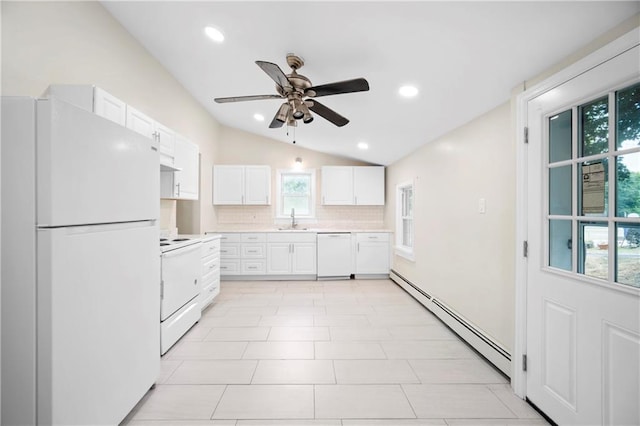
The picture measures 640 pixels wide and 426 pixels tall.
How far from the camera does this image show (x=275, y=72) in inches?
73.8

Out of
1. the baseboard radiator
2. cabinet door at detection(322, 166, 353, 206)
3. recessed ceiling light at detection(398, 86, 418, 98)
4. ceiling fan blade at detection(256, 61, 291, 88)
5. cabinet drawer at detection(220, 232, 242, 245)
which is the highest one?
recessed ceiling light at detection(398, 86, 418, 98)

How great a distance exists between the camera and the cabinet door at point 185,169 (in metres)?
3.12

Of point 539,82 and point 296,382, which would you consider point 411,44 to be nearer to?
point 539,82

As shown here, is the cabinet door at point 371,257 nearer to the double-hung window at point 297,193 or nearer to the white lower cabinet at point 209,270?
the double-hung window at point 297,193

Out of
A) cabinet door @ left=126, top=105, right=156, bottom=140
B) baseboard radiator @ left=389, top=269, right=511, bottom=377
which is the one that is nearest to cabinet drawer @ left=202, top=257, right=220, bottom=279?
cabinet door @ left=126, top=105, right=156, bottom=140

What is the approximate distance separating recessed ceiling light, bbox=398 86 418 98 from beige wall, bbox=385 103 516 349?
2.07ft

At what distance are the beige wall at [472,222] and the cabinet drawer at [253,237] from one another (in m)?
2.75

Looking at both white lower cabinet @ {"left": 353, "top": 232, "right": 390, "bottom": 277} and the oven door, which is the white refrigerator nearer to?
the oven door

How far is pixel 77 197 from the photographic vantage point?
1.25 m

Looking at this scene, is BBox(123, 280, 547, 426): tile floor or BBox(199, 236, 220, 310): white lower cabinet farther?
BBox(199, 236, 220, 310): white lower cabinet

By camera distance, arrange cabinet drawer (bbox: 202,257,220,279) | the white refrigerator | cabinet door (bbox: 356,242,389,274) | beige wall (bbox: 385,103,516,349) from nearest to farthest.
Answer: the white refrigerator → beige wall (bbox: 385,103,516,349) → cabinet drawer (bbox: 202,257,220,279) → cabinet door (bbox: 356,242,389,274)

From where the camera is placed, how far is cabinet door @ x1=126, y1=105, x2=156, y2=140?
2258 mm

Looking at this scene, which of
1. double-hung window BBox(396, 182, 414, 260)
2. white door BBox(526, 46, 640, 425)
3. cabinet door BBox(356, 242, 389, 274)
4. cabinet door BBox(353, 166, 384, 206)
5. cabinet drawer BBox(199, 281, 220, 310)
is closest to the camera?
white door BBox(526, 46, 640, 425)

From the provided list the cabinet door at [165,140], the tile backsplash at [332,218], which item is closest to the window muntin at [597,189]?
the cabinet door at [165,140]
